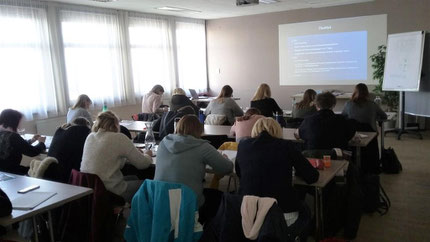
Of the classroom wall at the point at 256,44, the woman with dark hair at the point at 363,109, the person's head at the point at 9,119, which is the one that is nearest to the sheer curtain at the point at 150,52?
the classroom wall at the point at 256,44

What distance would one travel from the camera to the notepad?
2282 millimetres

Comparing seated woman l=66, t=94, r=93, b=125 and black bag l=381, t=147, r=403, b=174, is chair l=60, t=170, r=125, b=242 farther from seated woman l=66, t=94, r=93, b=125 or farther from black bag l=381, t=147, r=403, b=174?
black bag l=381, t=147, r=403, b=174

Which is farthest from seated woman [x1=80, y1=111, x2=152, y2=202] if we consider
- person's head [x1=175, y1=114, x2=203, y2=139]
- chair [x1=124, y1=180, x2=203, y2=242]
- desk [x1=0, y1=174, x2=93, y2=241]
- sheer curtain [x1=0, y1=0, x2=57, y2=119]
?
sheer curtain [x1=0, y1=0, x2=57, y2=119]

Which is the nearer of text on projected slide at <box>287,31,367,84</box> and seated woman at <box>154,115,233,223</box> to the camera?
seated woman at <box>154,115,233,223</box>

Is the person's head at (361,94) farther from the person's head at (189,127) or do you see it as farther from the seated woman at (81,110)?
the seated woman at (81,110)

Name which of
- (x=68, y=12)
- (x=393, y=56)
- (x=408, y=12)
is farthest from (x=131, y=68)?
(x=408, y=12)

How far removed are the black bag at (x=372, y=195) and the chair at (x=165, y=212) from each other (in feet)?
6.10

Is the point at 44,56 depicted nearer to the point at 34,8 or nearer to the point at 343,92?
the point at 34,8

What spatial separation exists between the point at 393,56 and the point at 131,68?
5.20 m

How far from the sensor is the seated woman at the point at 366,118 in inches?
177

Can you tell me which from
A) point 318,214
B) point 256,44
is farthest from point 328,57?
point 318,214

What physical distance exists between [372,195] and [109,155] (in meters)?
2.41

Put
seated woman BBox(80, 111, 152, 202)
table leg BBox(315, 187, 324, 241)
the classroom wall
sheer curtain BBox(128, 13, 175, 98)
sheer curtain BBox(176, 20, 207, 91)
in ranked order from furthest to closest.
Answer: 1. sheer curtain BBox(176, 20, 207, 91)
2. sheer curtain BBox(128, 13, 175, 98)
3. the classroom wall
4. seated woman BBox(80, 111, 152, 202)
5. table leg BBox(315, 187, 324, 241)

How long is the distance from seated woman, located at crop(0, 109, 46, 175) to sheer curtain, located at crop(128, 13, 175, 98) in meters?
4.73
